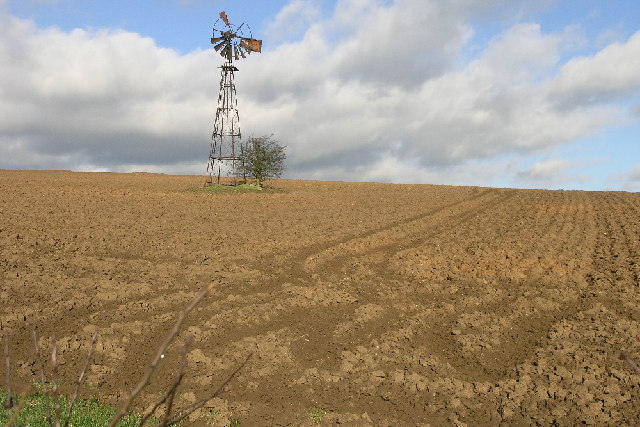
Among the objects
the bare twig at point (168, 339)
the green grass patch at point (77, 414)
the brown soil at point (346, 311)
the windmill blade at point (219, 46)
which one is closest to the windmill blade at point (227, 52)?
the windmill blade at point (219, 46)

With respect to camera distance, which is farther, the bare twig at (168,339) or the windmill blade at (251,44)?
the windmill blade at (251,44)

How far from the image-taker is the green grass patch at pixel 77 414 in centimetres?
774

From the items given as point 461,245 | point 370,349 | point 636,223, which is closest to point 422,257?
point 461,245

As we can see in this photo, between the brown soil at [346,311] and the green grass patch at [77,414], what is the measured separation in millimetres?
621

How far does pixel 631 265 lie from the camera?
1620cm

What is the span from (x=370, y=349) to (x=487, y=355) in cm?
261

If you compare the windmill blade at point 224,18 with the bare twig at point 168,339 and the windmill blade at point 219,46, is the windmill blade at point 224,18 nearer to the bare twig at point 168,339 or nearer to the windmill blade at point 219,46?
the windmill blade at point 219,46

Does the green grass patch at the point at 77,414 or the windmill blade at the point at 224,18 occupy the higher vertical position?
the windmill blade at the point at 224,18

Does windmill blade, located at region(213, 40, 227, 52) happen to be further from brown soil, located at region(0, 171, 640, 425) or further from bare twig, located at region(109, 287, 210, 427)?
bare twig, located at region(109, 287, 210, 427)

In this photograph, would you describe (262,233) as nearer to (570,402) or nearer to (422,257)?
(422,257)

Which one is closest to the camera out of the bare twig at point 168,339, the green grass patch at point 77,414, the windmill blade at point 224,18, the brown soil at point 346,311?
the bare twig at point 168,339

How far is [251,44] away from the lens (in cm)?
3872

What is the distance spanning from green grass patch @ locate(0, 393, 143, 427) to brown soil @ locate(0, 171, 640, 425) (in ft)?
2.04

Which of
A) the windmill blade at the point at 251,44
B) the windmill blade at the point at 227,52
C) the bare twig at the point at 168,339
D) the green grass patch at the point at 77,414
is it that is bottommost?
the green grass patch at the point at 77,414
